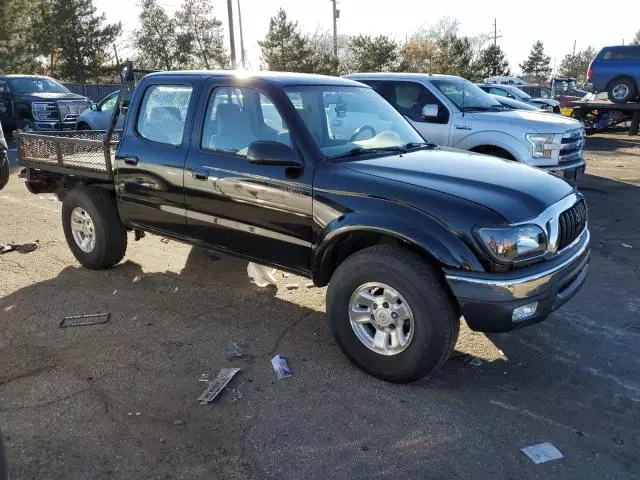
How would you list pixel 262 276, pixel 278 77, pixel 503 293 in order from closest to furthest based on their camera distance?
pixel 503 293, pixel 278 77, pixel 262 276

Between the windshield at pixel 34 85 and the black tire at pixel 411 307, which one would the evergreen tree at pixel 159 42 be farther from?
the black tire at pixel 411 307

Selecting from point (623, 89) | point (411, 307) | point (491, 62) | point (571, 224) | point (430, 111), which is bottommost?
point (411, 307)

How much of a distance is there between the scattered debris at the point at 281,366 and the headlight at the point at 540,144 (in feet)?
18.3

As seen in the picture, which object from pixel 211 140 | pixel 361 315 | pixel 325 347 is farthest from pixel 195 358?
pixel 211 140

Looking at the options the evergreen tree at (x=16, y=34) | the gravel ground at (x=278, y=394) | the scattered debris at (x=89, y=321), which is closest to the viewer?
the gravel ground at (x=278, y=394)

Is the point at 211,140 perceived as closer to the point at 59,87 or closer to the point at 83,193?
the point at 83,193

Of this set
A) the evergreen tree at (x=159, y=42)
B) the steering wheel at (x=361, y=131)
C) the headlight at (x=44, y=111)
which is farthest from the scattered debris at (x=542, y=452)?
the evergreen tree at (x=159, y=42)

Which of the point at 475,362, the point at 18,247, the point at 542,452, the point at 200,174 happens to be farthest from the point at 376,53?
the point at 542,452

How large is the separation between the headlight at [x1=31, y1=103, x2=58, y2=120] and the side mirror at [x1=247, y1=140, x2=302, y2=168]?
579 inches

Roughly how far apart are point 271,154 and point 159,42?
4561cm

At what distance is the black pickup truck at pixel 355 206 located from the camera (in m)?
3.12

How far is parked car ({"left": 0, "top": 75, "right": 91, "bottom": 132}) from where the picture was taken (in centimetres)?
1598

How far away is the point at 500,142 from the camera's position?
7988 mm

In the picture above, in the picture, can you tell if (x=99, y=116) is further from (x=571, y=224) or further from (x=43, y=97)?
(x=571, y=224)
